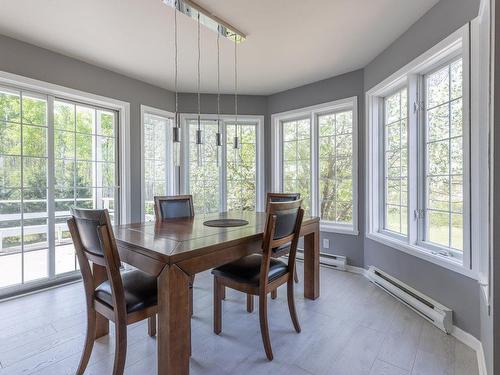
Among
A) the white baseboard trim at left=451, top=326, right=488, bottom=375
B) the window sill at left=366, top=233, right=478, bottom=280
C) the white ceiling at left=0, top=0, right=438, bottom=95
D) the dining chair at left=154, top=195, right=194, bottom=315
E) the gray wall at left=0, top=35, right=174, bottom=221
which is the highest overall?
the white ceiling at left=0, top=0, right=438, bottom=95

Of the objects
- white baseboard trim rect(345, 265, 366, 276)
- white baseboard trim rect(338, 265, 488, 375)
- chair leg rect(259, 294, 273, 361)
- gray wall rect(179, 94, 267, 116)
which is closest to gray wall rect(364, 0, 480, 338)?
white baseboard trim rect(338, 265, 488, 375)

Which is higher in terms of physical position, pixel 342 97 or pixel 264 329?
pixel 342 97

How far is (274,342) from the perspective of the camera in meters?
1.89

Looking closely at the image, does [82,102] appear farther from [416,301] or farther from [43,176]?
[416,301]

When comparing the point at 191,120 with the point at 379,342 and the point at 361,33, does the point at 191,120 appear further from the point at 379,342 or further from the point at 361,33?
the point at 379,342

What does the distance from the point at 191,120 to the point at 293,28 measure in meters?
2.25

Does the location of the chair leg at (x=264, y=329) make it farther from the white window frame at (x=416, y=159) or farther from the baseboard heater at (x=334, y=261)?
the baseboard heater at (x=334, y=261)

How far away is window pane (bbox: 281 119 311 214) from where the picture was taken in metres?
3.89

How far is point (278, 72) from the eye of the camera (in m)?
3.39

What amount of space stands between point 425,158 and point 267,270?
1.81 m

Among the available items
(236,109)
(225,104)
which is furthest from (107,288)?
(225,104)

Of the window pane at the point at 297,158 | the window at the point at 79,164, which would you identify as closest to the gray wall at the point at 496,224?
the window pane at the point at 297,158

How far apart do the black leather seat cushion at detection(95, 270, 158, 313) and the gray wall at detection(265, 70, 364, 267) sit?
2560mm

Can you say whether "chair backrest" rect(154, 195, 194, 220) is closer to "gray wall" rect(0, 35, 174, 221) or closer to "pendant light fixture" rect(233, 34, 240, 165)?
"pendant light fixture" rect(233, 34, 240, 165)
